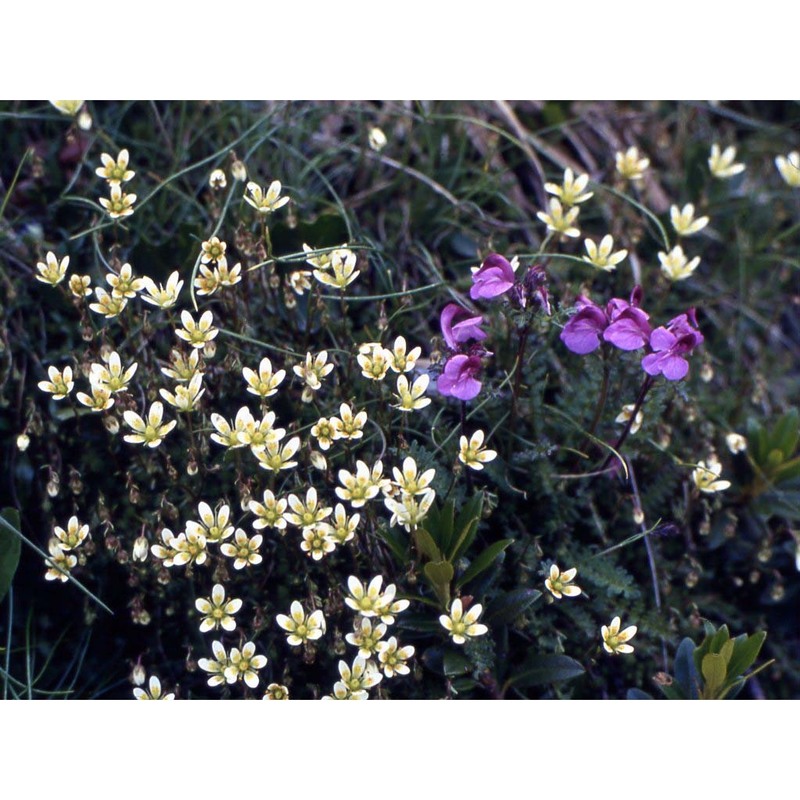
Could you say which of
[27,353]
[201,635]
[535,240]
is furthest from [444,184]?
[201,635]

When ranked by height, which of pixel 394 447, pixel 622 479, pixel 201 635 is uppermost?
pixel 394 447

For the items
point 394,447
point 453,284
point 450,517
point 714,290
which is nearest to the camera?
point 450,517

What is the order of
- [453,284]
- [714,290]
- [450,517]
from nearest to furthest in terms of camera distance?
[450,517], [453,284], [714,290]

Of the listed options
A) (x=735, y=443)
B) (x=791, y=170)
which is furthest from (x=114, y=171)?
(x=791, y=170)

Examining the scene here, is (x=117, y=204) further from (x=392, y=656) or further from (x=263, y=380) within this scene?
(x=392, y=656)

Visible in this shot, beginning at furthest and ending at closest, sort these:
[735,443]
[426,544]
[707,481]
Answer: [735,443]
[707,481]
[426,544]

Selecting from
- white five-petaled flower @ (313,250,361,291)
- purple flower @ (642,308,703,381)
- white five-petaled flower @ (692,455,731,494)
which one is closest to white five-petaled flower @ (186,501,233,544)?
white five-petaled flower @ (313,250,361,291)

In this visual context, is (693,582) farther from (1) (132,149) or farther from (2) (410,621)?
(1) (132,149)
